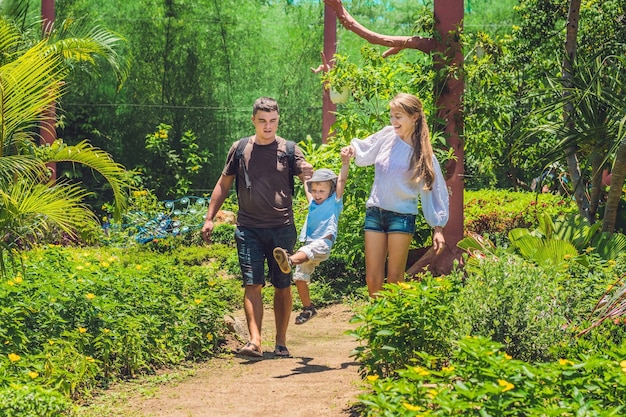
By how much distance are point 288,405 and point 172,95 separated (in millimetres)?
11005

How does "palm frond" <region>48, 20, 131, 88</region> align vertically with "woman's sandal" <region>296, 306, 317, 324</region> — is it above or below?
above

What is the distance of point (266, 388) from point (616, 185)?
3.84 m

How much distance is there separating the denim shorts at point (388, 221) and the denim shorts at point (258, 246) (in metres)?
0.59

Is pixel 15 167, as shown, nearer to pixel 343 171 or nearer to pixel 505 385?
pixel 343 171

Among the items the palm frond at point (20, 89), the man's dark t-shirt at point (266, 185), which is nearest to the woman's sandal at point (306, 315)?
the man's dark t-shirt at point (266, 185)

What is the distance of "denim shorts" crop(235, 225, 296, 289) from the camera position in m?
6.57

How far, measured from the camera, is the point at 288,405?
527cm

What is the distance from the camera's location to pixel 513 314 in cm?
523

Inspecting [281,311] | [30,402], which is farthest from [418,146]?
[30,402]

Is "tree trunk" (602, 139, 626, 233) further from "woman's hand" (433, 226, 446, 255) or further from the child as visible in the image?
the child

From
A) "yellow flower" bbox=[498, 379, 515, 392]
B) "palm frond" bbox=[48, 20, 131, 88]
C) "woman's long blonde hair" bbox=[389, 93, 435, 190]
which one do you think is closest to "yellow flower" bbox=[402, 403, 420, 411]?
"yellow flower" bbox=[498, 379, 515, 392]

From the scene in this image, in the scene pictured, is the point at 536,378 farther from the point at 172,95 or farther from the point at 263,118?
the point at 172,95

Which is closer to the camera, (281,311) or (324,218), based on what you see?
(281,311)

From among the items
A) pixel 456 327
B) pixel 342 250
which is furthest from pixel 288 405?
pixel 342 250
